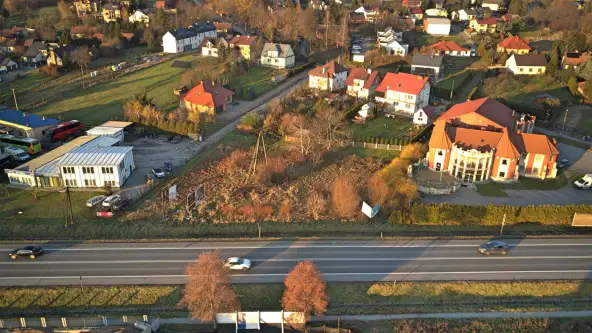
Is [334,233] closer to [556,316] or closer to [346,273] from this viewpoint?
[346,273]

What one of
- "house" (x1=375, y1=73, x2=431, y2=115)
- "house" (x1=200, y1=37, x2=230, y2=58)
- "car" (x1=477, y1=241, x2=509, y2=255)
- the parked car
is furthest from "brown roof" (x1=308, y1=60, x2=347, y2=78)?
"car" (x1=477, y1=241, x2=509, y2=255)

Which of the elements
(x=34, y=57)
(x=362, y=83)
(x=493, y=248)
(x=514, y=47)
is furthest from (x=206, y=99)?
(x=514, y=47)

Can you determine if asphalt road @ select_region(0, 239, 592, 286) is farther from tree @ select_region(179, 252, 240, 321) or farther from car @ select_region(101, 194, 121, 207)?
car @ select_region(101, 194, 121, 207)

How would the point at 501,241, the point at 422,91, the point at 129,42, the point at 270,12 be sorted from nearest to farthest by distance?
1. the point at 501,241
2. the point at 422,91
3. the point at 129,42
4. the point at 270,12

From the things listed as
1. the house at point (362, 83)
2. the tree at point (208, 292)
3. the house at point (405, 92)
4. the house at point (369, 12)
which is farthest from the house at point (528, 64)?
the tree at point (208, 292)

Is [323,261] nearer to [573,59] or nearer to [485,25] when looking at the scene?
[573,59]

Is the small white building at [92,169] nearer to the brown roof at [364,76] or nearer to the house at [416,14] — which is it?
the brown roof at [364,76]

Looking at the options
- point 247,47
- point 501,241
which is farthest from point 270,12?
point 501,241
